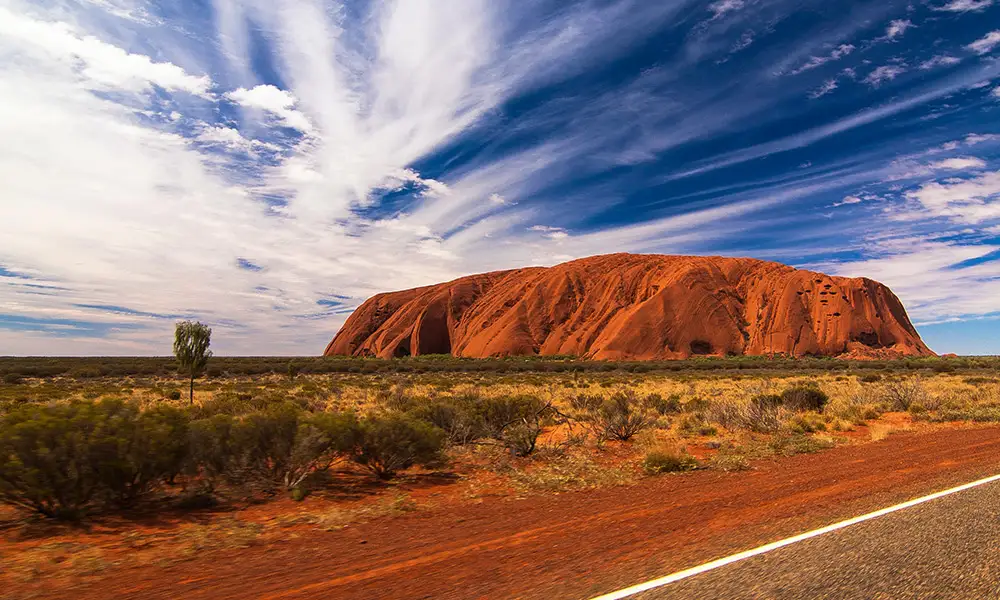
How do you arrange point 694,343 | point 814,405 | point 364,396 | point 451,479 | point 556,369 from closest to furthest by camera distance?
point 451,479 < point 814,405 < point 364,396 < point 556,369 < point 694,343

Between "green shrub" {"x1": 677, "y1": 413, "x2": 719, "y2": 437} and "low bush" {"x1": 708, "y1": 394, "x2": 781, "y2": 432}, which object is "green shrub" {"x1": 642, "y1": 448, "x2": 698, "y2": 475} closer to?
"green shrub" {"x1": 677, "y1": 413, "x2": 719, "y2": 437}

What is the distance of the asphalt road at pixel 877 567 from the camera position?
4090 mm

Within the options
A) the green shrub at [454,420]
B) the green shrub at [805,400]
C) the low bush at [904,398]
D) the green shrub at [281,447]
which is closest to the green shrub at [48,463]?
the green shrub at [281,447]

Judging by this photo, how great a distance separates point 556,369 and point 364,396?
33183mm

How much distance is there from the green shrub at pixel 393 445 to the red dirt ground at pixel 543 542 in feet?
7.65

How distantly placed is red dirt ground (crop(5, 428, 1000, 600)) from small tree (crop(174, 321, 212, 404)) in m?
22.5

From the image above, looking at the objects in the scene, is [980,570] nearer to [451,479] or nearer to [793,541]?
[793,541]

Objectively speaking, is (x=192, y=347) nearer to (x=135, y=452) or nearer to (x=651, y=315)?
(x=135, y=452)

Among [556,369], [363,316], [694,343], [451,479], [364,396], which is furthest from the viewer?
[363,316]

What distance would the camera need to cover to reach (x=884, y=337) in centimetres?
8975

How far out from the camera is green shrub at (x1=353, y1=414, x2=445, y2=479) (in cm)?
940

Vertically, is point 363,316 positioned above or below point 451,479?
above

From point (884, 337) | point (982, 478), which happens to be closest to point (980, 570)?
point (982, 478)

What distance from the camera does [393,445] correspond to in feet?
31.2
